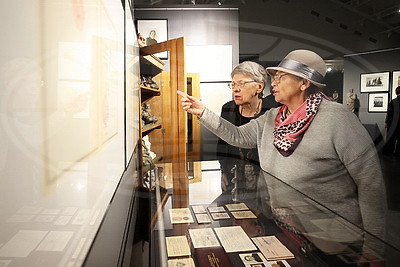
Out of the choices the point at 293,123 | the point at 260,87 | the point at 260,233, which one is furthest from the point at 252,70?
the point at 260,233

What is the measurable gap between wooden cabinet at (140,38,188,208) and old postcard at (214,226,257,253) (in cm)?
49

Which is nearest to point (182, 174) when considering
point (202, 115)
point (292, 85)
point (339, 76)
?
point (202, 115)

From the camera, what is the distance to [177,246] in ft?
3.82

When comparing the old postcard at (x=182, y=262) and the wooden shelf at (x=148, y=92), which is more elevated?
the wooden shelf at (x=148, y=92)

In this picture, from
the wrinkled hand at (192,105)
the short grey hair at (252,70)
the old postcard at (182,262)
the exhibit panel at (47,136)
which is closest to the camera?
the exhibit panel at (47,136)

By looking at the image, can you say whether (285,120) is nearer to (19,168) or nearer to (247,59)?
(247,59)

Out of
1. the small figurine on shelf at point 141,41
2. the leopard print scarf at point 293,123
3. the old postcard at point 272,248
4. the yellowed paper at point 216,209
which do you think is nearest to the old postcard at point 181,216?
the yellowed paper at point 216,209

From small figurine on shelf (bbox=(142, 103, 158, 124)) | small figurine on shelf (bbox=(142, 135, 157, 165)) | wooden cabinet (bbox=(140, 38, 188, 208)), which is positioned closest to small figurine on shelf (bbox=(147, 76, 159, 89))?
wooden cabinet (bbox=(140, 38, 188, 208))

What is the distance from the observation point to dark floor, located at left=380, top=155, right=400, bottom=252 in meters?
1.43

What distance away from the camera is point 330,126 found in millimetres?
1486

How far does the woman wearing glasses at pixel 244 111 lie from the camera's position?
5.61 ft

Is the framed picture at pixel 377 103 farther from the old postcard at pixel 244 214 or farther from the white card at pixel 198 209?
the white card at pixel 198 209

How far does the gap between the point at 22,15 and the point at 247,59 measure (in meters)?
1.49

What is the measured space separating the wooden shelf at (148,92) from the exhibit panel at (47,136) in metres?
1.52
